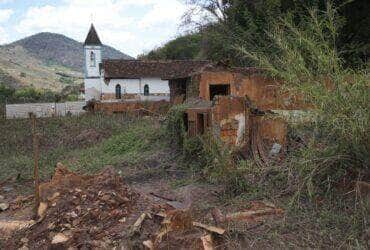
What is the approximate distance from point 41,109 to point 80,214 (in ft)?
73.5

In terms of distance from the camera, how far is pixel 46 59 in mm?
103250

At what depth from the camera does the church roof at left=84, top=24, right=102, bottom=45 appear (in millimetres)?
40875

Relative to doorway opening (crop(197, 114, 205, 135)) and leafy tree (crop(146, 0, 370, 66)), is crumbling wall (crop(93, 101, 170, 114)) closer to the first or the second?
leafy tree (crop(146, 0, 370, 66))

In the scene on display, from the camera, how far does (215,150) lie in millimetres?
7344

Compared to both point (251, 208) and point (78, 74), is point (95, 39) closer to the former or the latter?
point (251, 208)

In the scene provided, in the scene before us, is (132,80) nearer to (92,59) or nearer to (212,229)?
(92,59)

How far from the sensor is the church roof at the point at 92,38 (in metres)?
40.9

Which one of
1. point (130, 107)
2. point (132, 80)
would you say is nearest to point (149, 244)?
point (130, 107)

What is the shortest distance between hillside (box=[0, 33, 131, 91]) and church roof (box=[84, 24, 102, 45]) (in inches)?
974

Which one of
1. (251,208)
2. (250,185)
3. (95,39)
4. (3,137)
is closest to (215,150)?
(250,185)

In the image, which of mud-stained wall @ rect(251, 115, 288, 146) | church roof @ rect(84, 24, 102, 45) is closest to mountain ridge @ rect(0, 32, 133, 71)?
church roof @ rect(84, 24, 102, 45)

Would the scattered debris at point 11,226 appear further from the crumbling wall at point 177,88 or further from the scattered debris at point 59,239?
the crumbling wall at point 177,88

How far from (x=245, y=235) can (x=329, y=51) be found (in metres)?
2.38

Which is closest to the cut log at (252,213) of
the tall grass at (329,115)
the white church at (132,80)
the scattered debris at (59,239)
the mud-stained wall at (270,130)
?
the tall grass at (329,115)
